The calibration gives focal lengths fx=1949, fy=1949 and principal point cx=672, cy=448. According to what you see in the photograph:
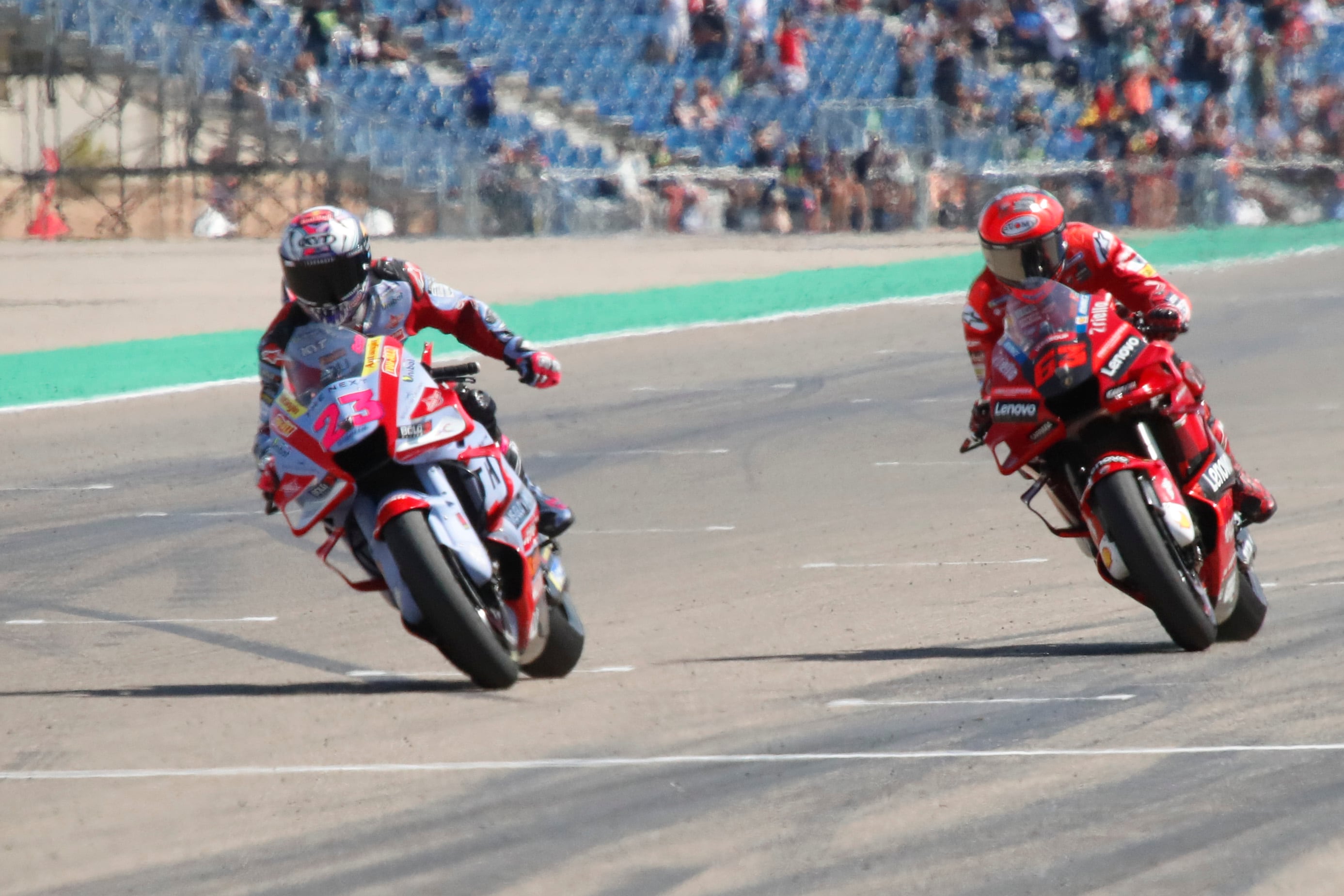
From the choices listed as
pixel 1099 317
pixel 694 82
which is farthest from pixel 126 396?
pixel 694 82

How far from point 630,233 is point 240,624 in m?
17.5

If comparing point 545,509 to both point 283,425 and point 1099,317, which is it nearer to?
point 283,425

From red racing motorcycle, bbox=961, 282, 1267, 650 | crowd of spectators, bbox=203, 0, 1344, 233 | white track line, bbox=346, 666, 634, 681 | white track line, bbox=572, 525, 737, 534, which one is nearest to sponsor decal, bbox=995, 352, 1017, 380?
red racing motorcycle, bbox=961, 282, 1267, 650

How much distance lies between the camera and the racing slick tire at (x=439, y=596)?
5273mm

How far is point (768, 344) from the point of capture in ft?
52.4

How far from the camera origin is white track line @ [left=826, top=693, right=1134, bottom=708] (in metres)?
5.38

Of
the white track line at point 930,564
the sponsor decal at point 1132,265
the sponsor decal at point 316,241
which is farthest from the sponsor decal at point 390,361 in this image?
the white track line at point 930,564

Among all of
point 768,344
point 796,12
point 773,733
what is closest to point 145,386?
point 768,344

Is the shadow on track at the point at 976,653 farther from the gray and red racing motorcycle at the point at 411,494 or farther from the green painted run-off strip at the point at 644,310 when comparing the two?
the green painted run-off strip at the point at 644,310

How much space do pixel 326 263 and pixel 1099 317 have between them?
7.69ft

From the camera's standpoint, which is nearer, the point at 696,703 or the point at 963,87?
the point at 696,703

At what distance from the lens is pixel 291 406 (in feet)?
18.2

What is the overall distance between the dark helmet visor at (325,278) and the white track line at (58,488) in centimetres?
516

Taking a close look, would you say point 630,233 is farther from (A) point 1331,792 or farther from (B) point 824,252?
(A) point 1331,792
